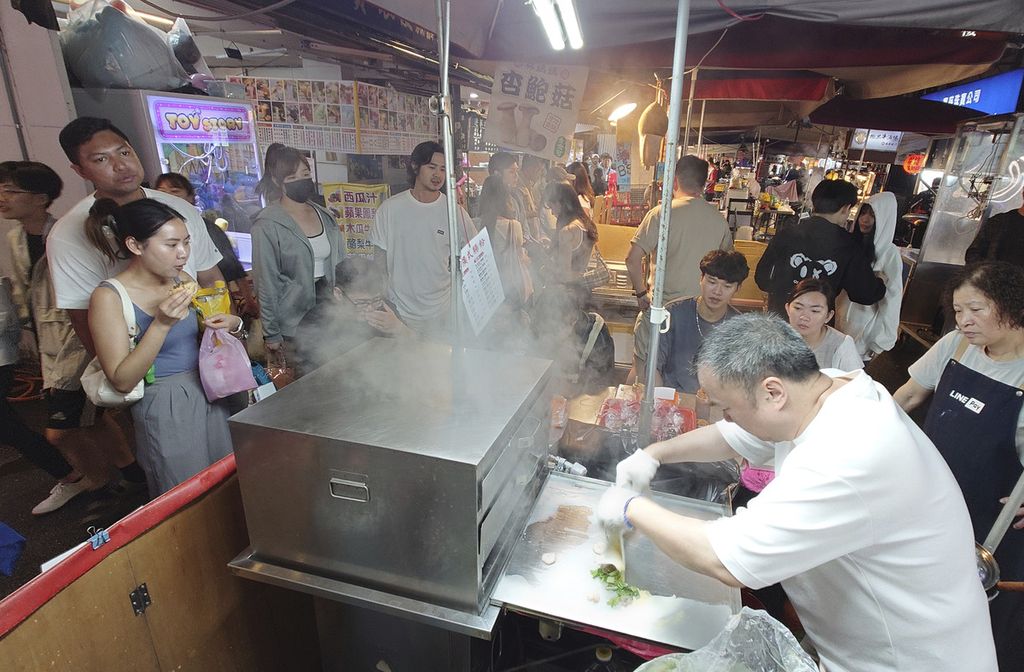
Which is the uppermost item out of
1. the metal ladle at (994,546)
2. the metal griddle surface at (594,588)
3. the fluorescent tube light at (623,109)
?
the fluorescent tube light at (623,109)

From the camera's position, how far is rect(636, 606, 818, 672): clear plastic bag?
4.58ft

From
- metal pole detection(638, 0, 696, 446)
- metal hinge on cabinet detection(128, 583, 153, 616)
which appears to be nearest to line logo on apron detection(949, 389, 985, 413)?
metal pole detection(638, 0, 696, 446)

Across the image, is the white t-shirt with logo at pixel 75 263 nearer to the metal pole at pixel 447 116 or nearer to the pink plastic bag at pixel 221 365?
the pink plastic bag at pixel 221 365

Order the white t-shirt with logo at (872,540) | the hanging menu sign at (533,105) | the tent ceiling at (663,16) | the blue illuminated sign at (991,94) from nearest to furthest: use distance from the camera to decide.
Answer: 1. the white t-shirt with logo at (872,540)
2. the tent ceiling at (663,16)
3. the hanging menu sign at (533,105)
4. the blue illuminated sign at (991,94)

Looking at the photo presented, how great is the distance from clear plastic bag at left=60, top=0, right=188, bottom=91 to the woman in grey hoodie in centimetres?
156

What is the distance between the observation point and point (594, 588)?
5.46 feet

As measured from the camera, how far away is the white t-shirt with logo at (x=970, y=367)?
2504mm

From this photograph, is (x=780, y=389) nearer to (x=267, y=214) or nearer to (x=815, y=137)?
(x=267, y=214)

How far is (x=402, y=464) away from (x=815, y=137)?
17265 millimetres

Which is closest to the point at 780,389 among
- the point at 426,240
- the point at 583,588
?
the point at 583,588

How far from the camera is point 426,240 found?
414cm

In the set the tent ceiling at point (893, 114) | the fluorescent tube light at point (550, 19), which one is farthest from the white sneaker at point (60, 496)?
the tent ceiling at point (893, 114)

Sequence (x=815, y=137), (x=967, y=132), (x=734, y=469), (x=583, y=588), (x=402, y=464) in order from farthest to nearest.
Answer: (x=815, y=137)
(x=967, y=132)
(x=734, y=469)
(x=583, y=588)
(x=402, y=464)

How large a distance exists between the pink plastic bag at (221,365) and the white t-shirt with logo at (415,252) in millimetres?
1726
